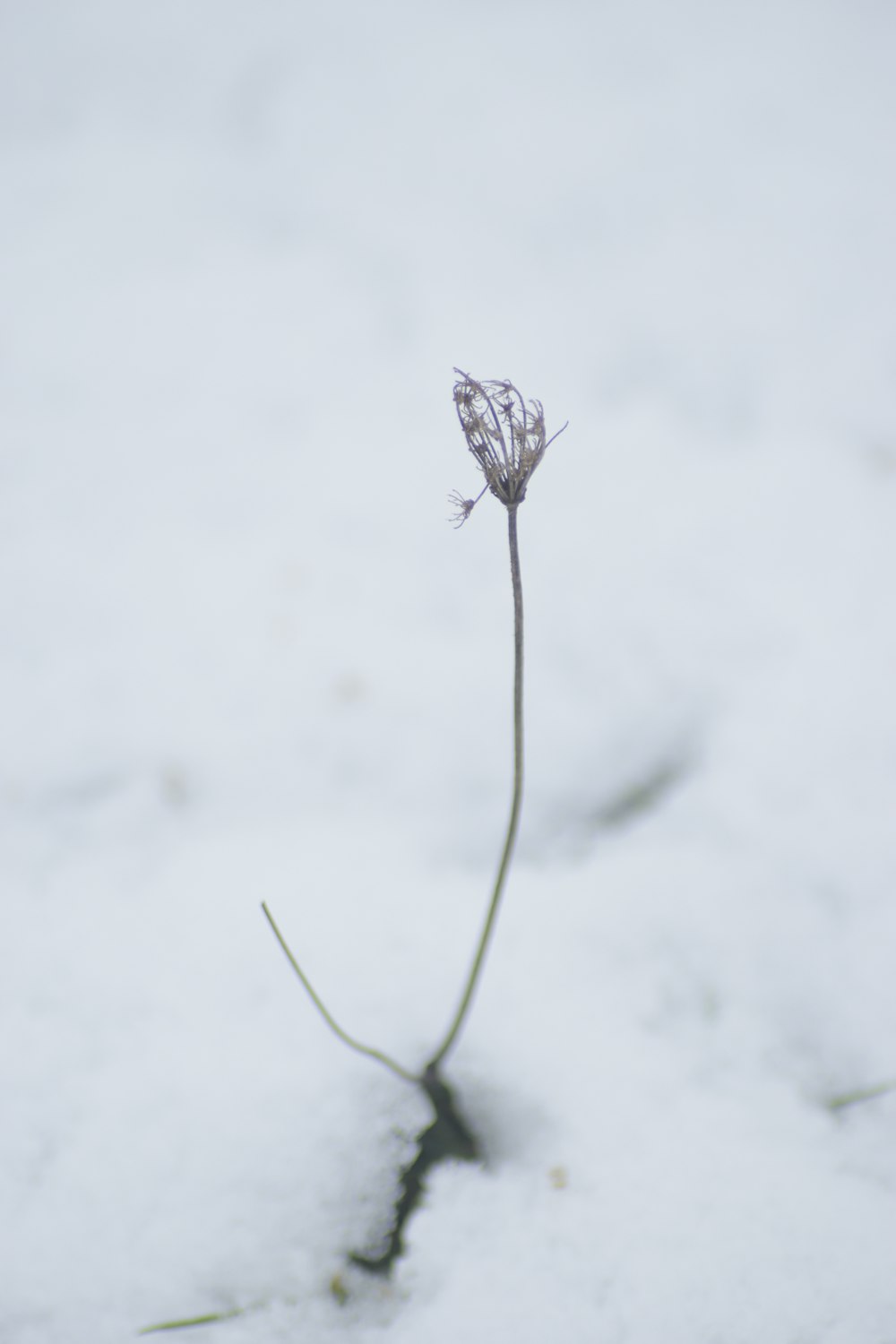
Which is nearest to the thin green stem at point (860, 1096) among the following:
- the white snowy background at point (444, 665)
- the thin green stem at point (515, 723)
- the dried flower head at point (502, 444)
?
the white snowy background at point (444, 665)

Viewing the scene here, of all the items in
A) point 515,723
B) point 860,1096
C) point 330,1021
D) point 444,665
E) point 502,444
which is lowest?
point 860,1096

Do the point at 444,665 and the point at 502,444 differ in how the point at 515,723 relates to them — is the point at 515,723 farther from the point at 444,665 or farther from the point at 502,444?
the point at 444,665

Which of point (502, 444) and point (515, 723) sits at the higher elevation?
point (502, 444)

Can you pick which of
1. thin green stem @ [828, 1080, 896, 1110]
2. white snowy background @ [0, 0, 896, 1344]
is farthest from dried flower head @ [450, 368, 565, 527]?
thin green stem @ [828, 1080, 896, 1110]

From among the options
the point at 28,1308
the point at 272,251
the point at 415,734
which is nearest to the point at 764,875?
the point at 415,734

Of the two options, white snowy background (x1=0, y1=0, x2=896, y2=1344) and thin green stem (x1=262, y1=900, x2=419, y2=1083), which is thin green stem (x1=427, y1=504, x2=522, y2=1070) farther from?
white snowy background (x1=0, y1=0, x2=896, y2=1344)

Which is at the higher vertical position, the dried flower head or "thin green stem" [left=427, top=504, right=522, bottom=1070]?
the dried flower head

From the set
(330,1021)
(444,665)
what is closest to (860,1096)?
(330,1021)

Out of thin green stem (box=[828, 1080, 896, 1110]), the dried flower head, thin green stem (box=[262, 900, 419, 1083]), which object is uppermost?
the dried flower head

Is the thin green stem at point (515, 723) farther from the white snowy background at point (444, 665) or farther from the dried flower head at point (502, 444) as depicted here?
the white snowy background at point (444, 665)

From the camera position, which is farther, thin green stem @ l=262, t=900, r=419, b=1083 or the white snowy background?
the white snowy background
